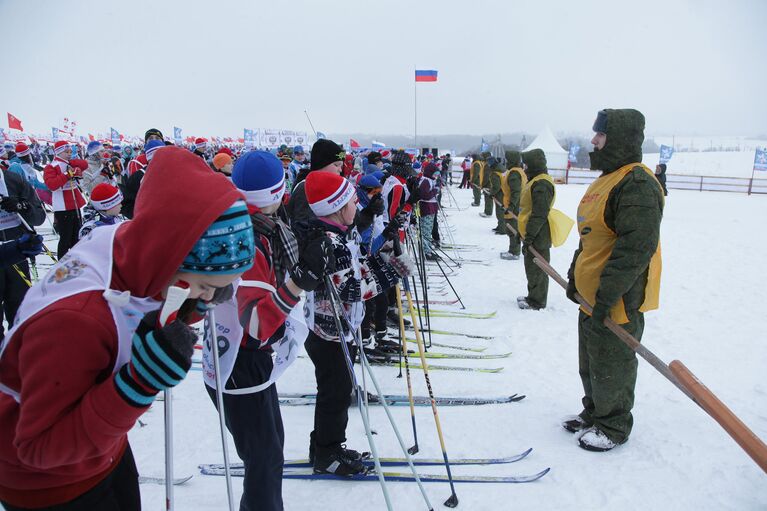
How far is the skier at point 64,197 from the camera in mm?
7445

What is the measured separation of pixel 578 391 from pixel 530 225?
10.2ft

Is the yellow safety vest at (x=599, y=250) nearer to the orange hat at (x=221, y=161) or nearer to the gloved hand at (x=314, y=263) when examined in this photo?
the gloved hand at (x=314, y=263)

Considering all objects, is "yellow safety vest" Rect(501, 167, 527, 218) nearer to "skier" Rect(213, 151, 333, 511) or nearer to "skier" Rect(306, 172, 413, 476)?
"skier" Rect(306, 172, 413, 476)

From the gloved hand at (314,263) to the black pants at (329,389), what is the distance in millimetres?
924

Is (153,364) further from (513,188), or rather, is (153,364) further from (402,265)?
(513,188)

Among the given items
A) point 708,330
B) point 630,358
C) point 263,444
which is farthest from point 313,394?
point 708,330

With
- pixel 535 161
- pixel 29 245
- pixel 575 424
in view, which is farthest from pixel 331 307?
pixel 535 161

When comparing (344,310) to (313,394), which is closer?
(344,310)

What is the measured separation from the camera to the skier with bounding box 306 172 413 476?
286 cm

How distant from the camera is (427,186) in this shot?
9055 mm

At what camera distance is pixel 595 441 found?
3412 mm

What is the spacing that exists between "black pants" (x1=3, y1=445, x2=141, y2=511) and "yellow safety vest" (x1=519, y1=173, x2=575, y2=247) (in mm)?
6150

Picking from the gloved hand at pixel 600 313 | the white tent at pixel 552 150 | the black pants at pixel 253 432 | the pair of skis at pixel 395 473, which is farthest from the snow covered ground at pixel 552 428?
the white tent at pixel 552 150

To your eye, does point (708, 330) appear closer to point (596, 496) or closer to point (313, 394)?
point (596, 496)
